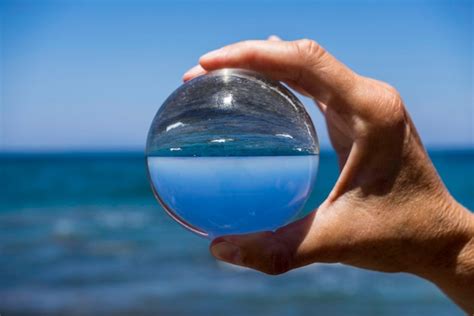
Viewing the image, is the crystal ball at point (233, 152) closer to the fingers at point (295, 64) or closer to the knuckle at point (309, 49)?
the fingers at point (295, 64)

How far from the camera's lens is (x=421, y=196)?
237 cm

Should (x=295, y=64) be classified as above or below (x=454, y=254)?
above

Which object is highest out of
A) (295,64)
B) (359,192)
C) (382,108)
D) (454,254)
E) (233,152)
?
(295,64)

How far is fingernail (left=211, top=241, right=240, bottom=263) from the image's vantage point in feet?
7.47

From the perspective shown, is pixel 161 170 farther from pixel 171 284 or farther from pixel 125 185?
pixel 125 185

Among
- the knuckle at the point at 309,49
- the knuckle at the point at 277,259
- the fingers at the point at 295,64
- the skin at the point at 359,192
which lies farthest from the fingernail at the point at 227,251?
the knuckle at the point at 309,49

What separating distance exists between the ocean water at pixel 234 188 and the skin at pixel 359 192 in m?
0.08

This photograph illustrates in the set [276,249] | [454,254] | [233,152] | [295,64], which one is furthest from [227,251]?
[454,254]

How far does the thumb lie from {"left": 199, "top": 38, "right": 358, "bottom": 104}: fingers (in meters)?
0.49

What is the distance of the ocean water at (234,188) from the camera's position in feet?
7.27

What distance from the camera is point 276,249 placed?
2236 millimetres

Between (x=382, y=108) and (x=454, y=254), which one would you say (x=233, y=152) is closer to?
(x=382, y=108)

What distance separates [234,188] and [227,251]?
27cm

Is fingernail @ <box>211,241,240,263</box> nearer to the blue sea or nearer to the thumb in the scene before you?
the thumb
